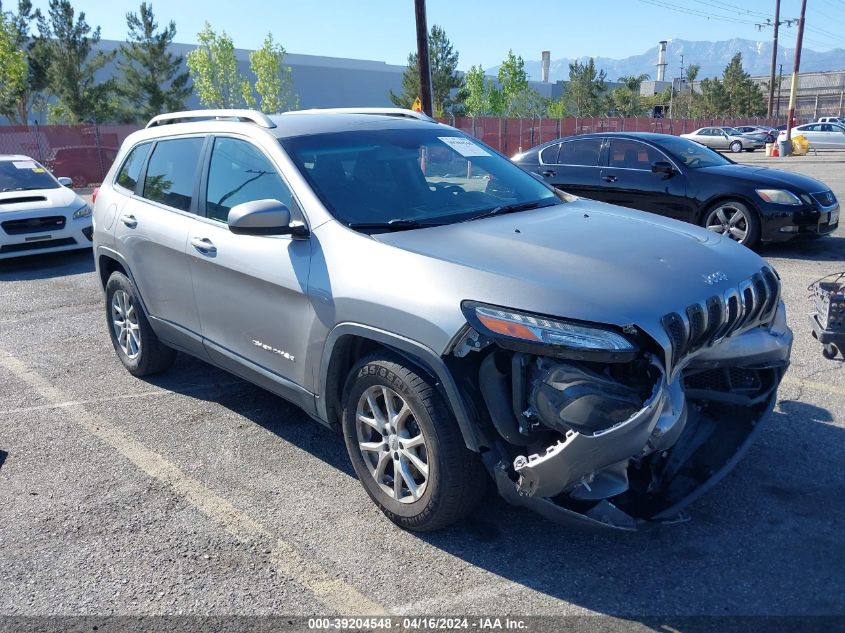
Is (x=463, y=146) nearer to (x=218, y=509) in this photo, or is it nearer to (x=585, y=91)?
(x=218, y=509)

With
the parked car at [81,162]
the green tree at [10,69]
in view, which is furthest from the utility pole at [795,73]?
the green tree at [10,69]

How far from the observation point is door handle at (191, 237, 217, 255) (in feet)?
13.1

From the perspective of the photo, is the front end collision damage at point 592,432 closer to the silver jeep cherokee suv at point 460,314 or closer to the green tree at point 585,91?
the silver jeep cherokee suv at point 460,314

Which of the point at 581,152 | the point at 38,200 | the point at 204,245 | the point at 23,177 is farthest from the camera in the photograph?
the point at 23,177

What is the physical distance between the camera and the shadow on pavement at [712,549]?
8.94ft

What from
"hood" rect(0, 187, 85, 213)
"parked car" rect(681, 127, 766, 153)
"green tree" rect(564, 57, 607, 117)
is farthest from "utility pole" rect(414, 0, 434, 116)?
"green tree" rect(564, 57, 607, 117)

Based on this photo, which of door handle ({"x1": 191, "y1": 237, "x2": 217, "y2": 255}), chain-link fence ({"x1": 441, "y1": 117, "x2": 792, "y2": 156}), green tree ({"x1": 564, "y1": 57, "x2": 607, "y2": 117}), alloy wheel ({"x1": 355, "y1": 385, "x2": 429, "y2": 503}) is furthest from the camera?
green tree ({"x1": 564, "y1": 57, "x2": 607, "y2": 117})

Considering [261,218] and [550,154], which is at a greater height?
[261,218]

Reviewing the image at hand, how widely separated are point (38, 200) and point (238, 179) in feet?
25.6

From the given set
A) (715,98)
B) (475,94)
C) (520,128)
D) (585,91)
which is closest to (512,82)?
(475,94)

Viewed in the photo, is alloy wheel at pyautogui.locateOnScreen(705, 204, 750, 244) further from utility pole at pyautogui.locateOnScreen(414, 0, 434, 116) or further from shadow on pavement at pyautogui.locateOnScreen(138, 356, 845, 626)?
utility pole at pyautogui.locateOnScreen(414, 0, 434, 116)

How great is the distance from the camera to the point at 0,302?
26.9ft

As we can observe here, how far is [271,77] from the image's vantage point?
57.4 m

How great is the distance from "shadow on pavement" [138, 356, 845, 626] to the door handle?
1.45m
